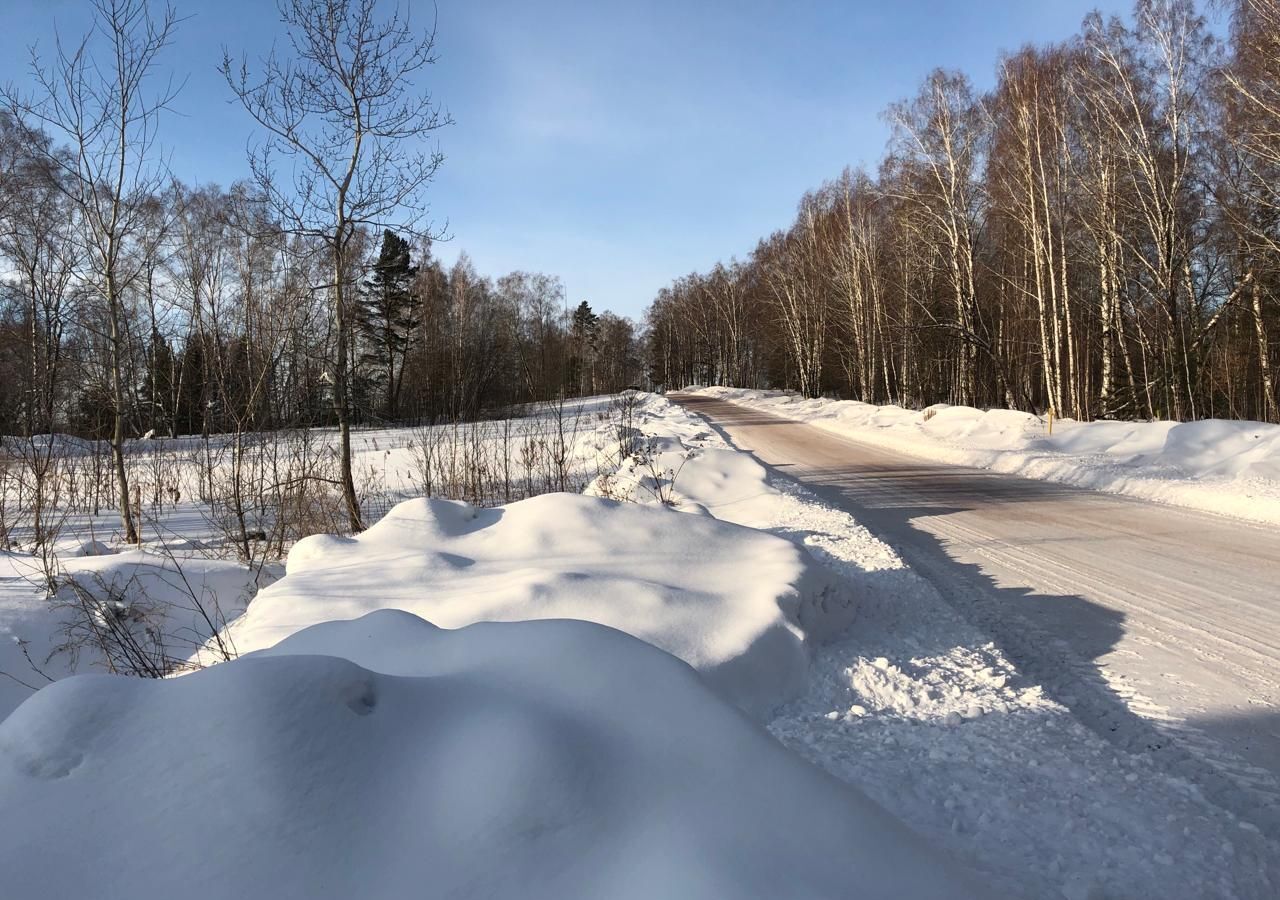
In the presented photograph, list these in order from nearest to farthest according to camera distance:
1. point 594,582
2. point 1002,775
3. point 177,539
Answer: point 1002,775 < point 594,582 < point 177,539

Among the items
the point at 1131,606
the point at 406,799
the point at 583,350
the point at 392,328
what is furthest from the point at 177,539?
the point at 583,350

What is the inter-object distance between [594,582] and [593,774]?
2.51m

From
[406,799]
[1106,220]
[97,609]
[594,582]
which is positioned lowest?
[97,609]

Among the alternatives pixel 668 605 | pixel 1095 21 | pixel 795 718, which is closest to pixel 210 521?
pixel 668 605

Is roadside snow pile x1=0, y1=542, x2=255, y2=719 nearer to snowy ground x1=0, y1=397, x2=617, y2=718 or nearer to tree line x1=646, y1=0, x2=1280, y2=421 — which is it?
snowy ground x1=0, y1=397, x2=617, y2=718

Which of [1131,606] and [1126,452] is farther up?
[1126,452]

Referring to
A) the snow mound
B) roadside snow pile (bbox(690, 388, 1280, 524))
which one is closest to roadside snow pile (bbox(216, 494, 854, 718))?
the snow mound

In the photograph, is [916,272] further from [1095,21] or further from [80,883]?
[80,883]

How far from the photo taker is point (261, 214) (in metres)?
8.36

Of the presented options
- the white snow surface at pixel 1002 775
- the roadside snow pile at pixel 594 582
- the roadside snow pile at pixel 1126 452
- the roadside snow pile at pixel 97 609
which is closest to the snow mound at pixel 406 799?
the white snow surface at pixel 1002 775

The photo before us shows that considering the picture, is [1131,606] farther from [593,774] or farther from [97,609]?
[97,609]

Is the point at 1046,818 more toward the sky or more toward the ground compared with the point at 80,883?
more toward the ground

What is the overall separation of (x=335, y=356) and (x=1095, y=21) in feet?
61.5

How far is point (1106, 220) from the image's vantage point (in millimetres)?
16781
